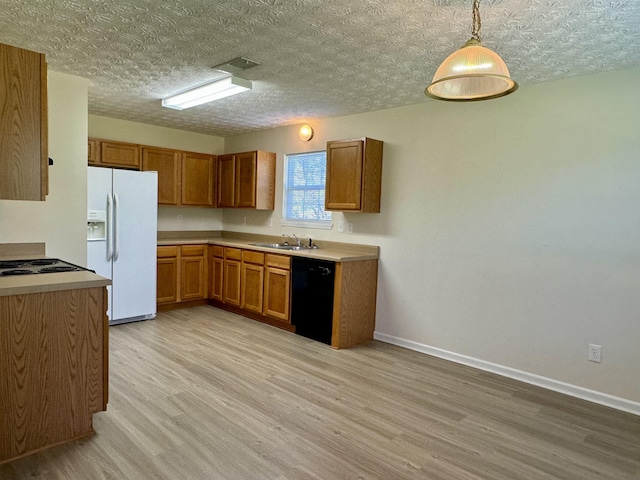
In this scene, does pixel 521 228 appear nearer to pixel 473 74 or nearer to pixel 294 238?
pixel 473 74

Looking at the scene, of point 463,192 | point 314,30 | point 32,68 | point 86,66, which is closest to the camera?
point 32,68

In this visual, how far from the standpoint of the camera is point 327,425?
2508 millimetres

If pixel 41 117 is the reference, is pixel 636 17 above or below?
above

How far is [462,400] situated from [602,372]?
3.41 feet

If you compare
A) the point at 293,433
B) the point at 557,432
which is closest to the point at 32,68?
the point at 293,433

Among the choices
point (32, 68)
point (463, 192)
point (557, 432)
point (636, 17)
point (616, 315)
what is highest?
point (636, 17)

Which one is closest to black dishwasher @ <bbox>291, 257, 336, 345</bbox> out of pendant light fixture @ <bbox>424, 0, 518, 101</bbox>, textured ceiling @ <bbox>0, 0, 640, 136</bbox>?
textured ceiling @ <bbox>0, 0, 640, 136</bbox>

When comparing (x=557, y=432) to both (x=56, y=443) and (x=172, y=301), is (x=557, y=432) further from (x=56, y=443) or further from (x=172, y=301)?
(x=172, y=301)

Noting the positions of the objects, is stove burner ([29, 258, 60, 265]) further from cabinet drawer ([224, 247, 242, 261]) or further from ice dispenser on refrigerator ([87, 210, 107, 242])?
cabinet drawer ([224, 247, 242, 261])

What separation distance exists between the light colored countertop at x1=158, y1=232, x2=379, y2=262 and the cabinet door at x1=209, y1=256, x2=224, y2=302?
0.24 meters

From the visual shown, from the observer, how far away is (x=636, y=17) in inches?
82.0

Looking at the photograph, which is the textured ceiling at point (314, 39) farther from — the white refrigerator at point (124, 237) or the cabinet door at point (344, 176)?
the white refrigerator at point (124, 237)

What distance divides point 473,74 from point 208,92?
2.57 metres

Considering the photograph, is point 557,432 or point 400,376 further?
point 400,376
